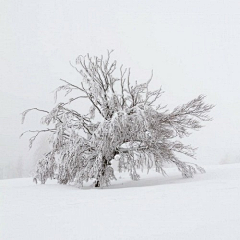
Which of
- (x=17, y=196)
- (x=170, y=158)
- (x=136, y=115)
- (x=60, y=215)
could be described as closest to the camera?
(x=60, y=215)

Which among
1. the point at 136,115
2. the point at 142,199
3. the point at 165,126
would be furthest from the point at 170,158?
the point at 142,199

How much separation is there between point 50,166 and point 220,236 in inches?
272

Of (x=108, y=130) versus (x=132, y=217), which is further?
(x=108, y=130)

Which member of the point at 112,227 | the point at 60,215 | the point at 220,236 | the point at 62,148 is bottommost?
the point at 220,236

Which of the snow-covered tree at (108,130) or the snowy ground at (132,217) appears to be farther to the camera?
the snow-covered tree at (108,130)

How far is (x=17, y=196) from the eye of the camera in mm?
5816

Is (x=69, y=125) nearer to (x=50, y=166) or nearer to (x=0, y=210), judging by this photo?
(x=50, y=166)

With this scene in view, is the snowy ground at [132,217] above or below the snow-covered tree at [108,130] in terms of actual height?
below

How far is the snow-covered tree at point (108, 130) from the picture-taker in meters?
8.08

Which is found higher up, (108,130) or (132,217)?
(108,130)

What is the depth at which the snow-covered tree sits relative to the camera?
8078 millimetres

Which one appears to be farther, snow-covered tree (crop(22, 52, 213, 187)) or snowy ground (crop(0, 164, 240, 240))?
snow-covered tree (crop(22, 52, 213, 187))

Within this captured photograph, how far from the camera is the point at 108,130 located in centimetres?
786

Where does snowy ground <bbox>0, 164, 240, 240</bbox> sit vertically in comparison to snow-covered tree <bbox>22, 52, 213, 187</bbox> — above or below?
below
